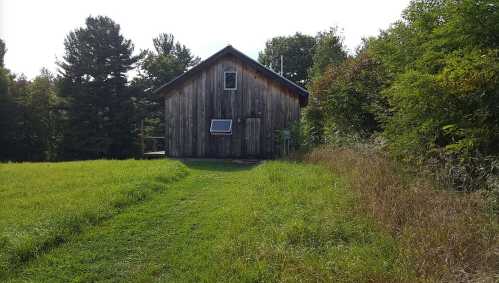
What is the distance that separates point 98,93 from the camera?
104 feet

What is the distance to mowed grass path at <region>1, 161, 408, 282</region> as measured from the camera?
3.83 metres

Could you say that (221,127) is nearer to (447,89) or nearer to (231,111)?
(231,111)

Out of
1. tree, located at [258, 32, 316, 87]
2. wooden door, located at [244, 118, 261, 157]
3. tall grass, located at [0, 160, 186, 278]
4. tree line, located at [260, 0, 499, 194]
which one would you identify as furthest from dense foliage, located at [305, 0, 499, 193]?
tree, located at [258, 32, 316, 87]

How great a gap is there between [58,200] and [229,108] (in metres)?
10.9

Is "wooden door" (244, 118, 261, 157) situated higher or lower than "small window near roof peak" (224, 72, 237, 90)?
lower

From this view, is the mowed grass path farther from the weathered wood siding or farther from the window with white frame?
the weathered wood siding

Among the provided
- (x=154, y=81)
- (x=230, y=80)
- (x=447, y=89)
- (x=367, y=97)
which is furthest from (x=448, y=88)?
(x=154, y=81)

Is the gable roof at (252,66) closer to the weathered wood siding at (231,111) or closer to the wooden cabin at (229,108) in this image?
the wooden cabin at (229,108)

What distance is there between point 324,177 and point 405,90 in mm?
2647

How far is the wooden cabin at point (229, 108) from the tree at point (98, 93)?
55.0ft

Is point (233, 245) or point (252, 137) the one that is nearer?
point (233, 245)

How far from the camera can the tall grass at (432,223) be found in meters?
3.36

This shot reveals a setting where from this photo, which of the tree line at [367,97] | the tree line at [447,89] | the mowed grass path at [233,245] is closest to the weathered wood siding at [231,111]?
the tree line at [367,97]

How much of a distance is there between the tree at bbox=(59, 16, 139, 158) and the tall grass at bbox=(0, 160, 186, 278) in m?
21.2
